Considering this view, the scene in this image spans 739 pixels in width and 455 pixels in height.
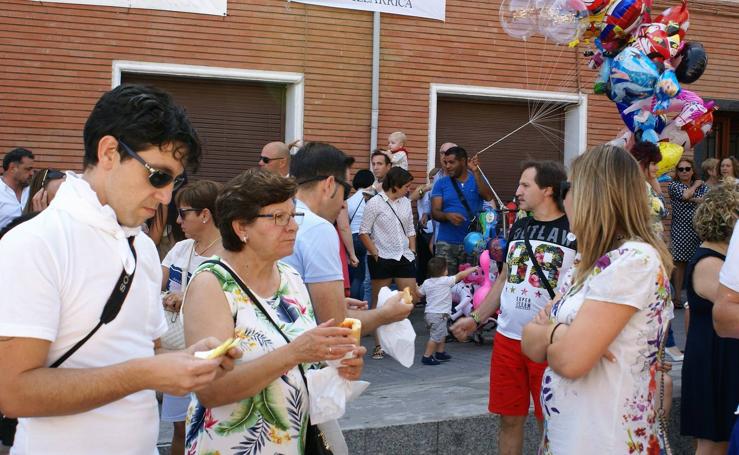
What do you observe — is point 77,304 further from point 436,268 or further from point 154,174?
point 436,268

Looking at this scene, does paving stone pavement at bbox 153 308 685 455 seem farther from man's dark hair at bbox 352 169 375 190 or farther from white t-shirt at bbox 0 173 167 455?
white t-shirt at bbox 0 173 167 455

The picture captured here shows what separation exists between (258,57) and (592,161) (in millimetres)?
8984

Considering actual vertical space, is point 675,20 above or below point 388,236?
above

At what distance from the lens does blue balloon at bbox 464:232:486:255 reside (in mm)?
10633

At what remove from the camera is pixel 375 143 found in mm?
12547

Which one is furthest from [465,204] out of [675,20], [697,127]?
[675,20]

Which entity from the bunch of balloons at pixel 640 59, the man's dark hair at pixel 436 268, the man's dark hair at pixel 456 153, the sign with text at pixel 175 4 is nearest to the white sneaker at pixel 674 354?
the bunch of balloons at pixel 640 59

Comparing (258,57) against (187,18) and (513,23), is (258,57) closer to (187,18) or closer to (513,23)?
(187,18)

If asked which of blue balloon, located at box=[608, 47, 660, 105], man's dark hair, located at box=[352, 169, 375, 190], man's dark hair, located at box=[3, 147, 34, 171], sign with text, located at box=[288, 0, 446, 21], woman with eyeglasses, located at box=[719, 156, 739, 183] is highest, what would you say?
sign with text, located at box=[288, 0, 446, 21]

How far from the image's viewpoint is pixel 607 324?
10.9 feet

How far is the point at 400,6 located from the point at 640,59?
4.94 meters

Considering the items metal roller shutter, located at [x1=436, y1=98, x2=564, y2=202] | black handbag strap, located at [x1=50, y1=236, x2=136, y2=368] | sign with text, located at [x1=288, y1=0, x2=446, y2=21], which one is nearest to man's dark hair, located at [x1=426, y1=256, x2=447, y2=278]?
metal roller shutter, located at [x1=436, y1=98, x2=564, y2=202]

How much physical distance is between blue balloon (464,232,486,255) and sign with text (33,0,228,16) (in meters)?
4.33

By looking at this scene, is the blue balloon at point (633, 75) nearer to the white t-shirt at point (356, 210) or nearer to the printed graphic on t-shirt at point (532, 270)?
the printed graphic on t-shirt at point (532, 270)
